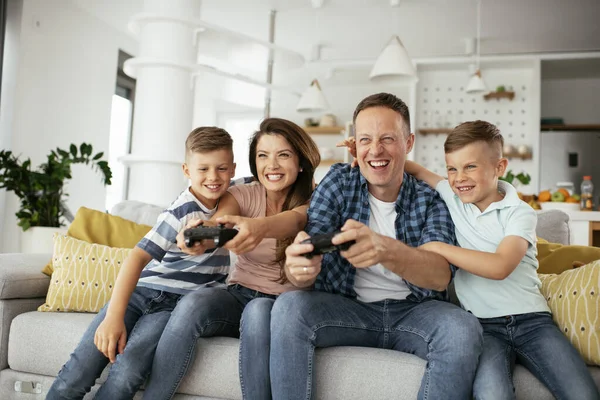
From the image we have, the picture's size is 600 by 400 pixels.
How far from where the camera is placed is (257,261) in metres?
1.75

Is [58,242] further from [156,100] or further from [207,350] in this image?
[156,100]

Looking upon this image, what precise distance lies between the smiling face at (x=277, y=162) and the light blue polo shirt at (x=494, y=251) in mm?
503

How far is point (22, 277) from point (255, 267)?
2.72ft

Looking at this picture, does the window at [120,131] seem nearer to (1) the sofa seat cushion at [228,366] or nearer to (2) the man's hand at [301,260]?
(1) the sofa seat cushion at [228,366]

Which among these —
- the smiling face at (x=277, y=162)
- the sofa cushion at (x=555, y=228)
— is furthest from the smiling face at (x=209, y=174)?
the sofa cushion at (x=555, y=228)

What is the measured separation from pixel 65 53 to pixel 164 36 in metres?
2.04

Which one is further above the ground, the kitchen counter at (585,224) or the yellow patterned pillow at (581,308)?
the kitchen counter at (585,224)

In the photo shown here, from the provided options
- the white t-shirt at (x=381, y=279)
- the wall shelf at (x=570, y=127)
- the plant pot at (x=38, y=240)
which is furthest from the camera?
the wall shelf at (x=570, y=127)

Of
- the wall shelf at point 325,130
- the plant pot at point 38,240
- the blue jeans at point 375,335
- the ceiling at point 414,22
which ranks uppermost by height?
the ceiling at point 414,22

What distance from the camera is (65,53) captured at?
5.07 metres

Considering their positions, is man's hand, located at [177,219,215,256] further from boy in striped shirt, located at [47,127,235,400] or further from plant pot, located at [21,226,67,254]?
plant pot, located at [21,226,67,254]

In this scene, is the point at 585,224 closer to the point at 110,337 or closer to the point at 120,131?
the point at 110,337

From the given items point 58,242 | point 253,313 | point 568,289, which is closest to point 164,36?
point 58,242

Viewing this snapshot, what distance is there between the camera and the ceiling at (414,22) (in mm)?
4984
